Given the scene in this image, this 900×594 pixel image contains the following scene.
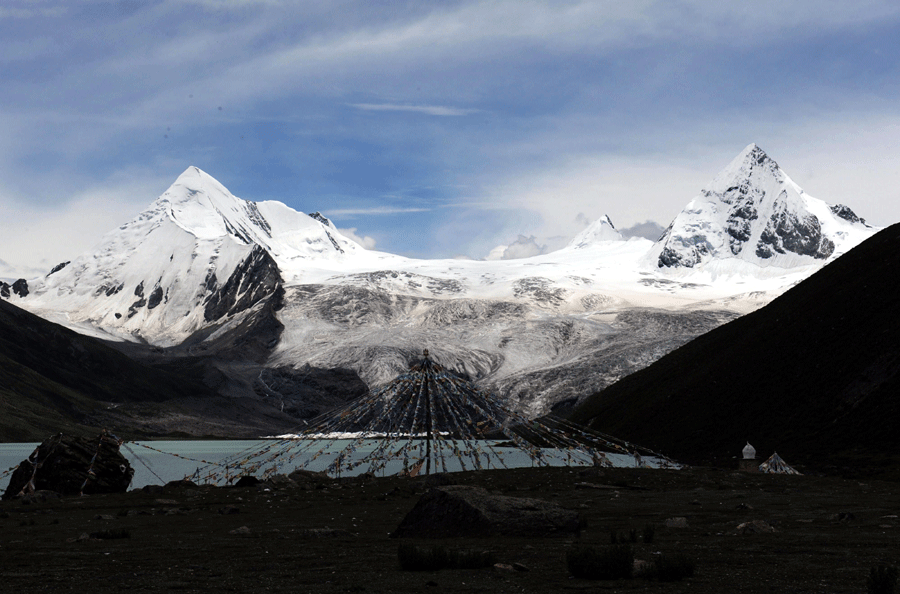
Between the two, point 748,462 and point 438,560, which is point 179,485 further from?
point 748,462

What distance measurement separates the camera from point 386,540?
72.6 ft

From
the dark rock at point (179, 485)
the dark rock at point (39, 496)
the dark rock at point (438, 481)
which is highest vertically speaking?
the dark rock at point (438, 481)

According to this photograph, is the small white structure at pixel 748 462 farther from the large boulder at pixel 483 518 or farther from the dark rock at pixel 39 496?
the dark rock at pixel 39 496

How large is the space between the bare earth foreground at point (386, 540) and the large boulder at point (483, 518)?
1.60 ft

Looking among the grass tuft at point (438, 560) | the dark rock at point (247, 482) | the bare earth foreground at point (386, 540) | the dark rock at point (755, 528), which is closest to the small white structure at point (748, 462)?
the bare earth foreground at point (386, 540)

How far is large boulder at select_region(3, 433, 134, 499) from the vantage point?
43.2 metres

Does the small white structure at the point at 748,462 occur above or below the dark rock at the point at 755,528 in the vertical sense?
below

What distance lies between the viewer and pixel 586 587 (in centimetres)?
1403

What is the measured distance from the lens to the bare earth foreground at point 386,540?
14.9m

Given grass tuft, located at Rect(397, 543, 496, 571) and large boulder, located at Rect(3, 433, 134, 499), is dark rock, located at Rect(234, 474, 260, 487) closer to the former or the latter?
large boulder, located at Rect(3, 433, 134, 499)

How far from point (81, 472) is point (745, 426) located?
56662mm

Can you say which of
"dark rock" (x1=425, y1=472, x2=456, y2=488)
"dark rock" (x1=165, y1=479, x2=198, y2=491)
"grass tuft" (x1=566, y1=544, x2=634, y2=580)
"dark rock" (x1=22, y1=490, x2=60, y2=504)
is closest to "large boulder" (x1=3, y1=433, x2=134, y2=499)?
"dark rock" (x1=165, y1=479, x2=198, y2=491)

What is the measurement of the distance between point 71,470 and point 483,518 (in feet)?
101

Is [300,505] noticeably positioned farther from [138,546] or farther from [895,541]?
[895,541]
